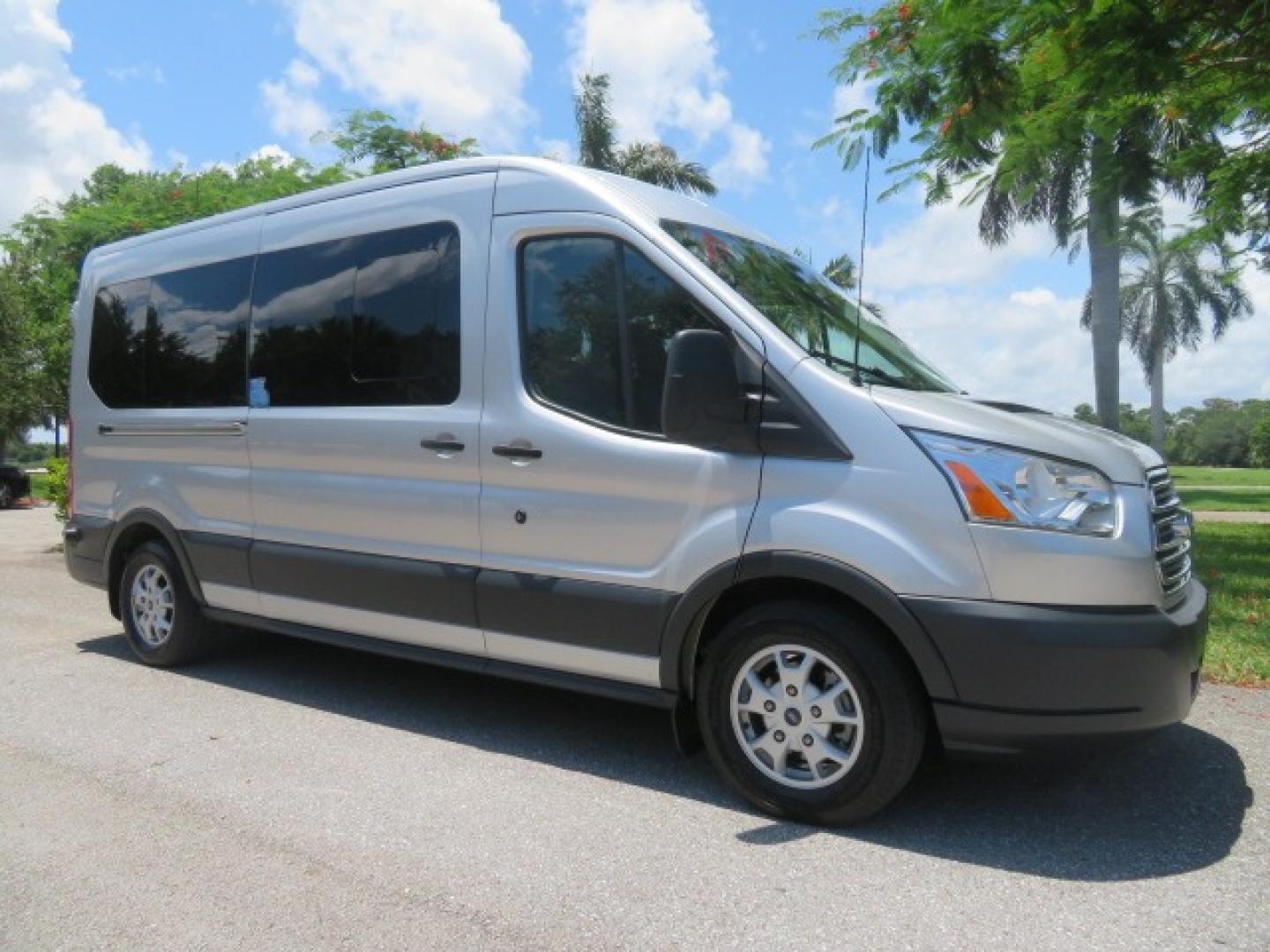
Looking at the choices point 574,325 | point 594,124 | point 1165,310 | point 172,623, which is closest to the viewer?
point 574,325

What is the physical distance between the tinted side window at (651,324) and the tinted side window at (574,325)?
0.24 feet

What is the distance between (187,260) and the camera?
5.87 metres

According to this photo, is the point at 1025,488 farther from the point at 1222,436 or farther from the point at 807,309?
the point at 1222,436

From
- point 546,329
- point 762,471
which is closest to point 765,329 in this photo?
point 762,471

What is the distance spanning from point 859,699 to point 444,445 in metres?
2.05

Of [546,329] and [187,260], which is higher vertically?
[187,260]

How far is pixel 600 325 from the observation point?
4.02 meters

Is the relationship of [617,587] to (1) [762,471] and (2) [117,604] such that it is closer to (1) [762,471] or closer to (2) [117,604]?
(1) [762,471]

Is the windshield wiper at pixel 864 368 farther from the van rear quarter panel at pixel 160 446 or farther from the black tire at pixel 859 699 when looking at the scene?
the van rear quarter panel at pixel 160 446

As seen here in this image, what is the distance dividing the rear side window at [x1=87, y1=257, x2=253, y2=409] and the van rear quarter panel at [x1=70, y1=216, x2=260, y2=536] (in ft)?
0.21

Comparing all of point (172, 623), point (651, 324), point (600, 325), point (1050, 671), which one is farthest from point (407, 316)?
point (1050, 671)

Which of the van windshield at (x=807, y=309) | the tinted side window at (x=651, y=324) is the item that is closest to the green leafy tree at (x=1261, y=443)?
the van windshield at (x=807, y=309)

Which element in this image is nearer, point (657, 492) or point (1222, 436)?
point (657, 492)

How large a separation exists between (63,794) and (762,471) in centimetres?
290
